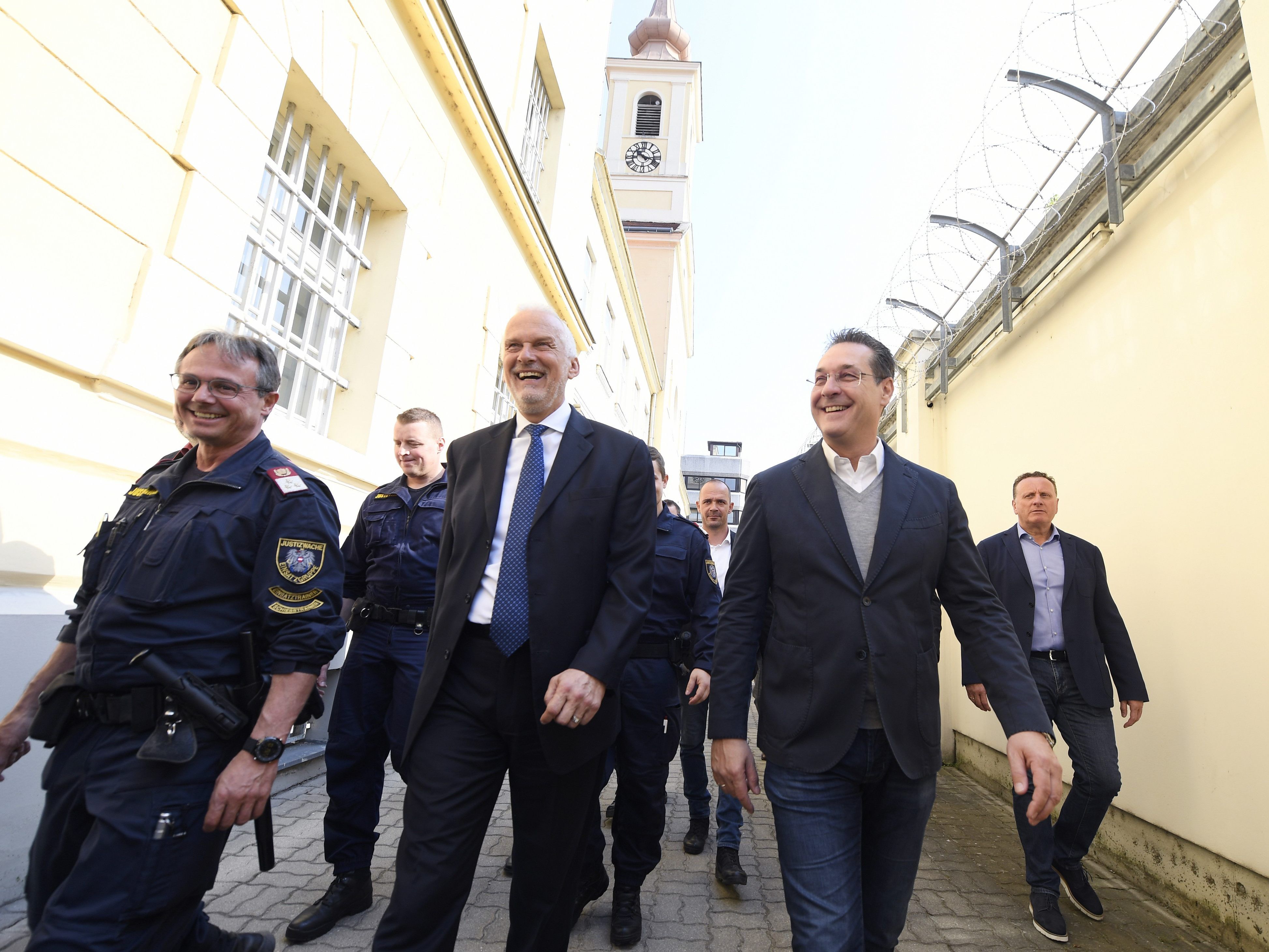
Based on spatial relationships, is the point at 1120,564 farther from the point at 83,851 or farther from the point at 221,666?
the point at 83,851

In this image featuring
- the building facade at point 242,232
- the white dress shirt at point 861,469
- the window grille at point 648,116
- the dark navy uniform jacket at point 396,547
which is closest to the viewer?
the white dress shirt at point 861,469

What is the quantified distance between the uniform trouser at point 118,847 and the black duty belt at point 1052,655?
3900 mm

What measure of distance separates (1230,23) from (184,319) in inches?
202

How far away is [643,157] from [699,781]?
30.2 m

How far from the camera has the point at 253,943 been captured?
2.22 m

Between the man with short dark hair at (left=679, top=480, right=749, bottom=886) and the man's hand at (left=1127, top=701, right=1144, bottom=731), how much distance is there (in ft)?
6.94

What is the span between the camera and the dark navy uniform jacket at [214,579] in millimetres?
1872

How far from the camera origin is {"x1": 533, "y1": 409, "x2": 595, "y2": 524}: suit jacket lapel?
215 cm

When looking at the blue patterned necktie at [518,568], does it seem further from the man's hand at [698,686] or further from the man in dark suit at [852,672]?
the man's hand at [698,686]

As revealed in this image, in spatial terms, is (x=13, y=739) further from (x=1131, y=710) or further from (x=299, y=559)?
(x=1131, y=710)

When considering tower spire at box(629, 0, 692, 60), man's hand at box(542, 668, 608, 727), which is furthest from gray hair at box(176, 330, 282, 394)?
tower spire at box(629, 0, 692, 60)

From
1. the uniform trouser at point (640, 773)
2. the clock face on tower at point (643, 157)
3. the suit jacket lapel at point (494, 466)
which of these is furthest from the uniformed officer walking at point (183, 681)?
the clock face on tower at point (643, 157)

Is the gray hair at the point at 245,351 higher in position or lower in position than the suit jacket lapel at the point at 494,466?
higher

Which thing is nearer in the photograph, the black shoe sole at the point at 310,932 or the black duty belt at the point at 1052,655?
the black shoe sole at the point at 310,932
